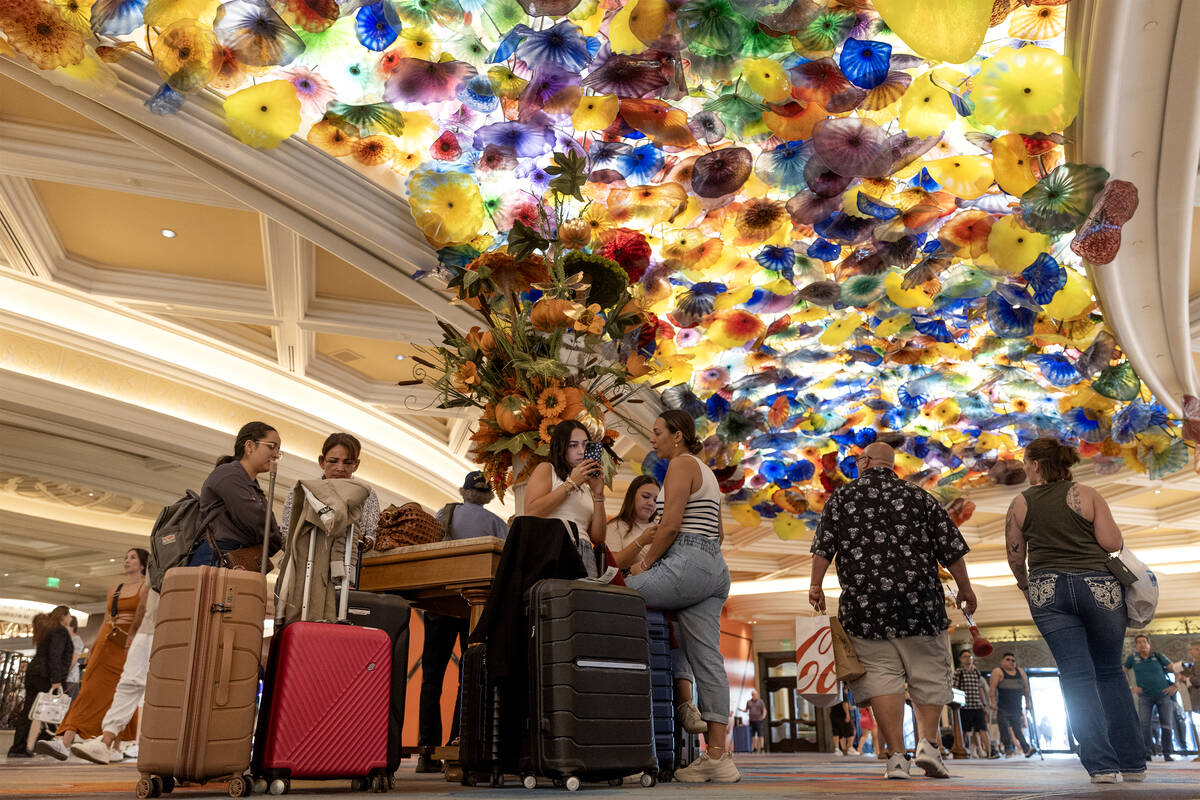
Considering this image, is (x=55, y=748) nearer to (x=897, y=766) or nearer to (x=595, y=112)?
(x=595, y=112)

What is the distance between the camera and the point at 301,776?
236 cm

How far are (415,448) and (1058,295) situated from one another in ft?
24.0

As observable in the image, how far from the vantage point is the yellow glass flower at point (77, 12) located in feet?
11.8

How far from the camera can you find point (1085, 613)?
10.9ft

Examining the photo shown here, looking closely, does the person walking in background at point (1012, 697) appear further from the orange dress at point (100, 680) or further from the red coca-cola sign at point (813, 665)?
the orange dress at point (100, 680)

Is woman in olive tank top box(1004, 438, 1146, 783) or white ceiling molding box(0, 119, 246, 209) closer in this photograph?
woman in olive tank top box(1004, 438, 1146, 783)

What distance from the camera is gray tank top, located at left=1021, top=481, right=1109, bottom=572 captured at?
11.1 ft

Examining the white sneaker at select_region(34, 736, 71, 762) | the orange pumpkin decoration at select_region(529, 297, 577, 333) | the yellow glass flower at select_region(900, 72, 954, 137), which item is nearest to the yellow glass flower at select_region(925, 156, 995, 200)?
the yellow glass flower at select_region(900, 72, 954, 137)

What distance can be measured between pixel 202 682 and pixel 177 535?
106 cm

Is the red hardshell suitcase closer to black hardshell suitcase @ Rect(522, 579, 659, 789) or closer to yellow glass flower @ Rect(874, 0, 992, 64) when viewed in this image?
black hardshell suitcase @ Rect(522, 579, 659, 789)

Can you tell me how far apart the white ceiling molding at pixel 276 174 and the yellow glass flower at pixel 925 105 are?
2927 millimetres

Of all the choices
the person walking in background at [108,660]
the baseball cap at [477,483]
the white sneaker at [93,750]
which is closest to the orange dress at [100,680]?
the person walking in background at [108,660]

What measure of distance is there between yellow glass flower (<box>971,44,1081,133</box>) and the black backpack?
3.56 metres

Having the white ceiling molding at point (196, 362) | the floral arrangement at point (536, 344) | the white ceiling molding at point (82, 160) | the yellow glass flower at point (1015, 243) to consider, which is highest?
the white ceiling molding at point (82, 160)
